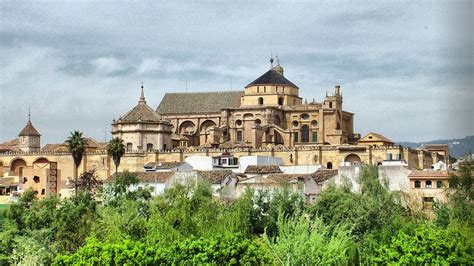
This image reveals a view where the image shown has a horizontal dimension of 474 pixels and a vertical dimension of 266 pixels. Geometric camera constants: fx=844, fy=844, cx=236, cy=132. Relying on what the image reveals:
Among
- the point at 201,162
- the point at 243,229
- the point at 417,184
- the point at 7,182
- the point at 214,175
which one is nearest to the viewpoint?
the point at 243,229

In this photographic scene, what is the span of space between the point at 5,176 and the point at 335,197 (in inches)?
1143

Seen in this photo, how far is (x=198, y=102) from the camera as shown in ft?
202

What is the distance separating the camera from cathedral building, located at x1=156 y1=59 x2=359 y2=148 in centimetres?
5481

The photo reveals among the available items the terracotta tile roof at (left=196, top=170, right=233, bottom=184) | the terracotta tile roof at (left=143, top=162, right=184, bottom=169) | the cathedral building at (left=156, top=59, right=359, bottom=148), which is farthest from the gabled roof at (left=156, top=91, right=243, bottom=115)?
the terracotta tile roof at (left=196, top=170, right=233, bottom=184)

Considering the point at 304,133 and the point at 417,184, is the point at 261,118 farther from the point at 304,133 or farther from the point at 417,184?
the point at 417,184

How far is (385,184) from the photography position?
A: 36.9 meters

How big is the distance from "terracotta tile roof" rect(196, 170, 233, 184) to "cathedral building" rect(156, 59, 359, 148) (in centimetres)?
1179

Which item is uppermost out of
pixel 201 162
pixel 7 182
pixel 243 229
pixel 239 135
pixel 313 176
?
pixel 239 135

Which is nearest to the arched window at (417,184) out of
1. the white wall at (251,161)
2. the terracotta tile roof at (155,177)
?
the white wall at (251,161)

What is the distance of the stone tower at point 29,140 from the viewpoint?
5819 cm

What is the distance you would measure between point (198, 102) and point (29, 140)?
40.4ft

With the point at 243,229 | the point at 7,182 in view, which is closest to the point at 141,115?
the point at 7,182

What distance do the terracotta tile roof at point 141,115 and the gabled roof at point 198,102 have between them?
4.79 m

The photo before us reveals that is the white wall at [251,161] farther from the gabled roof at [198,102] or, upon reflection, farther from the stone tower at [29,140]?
the stone tower at [29,140]
